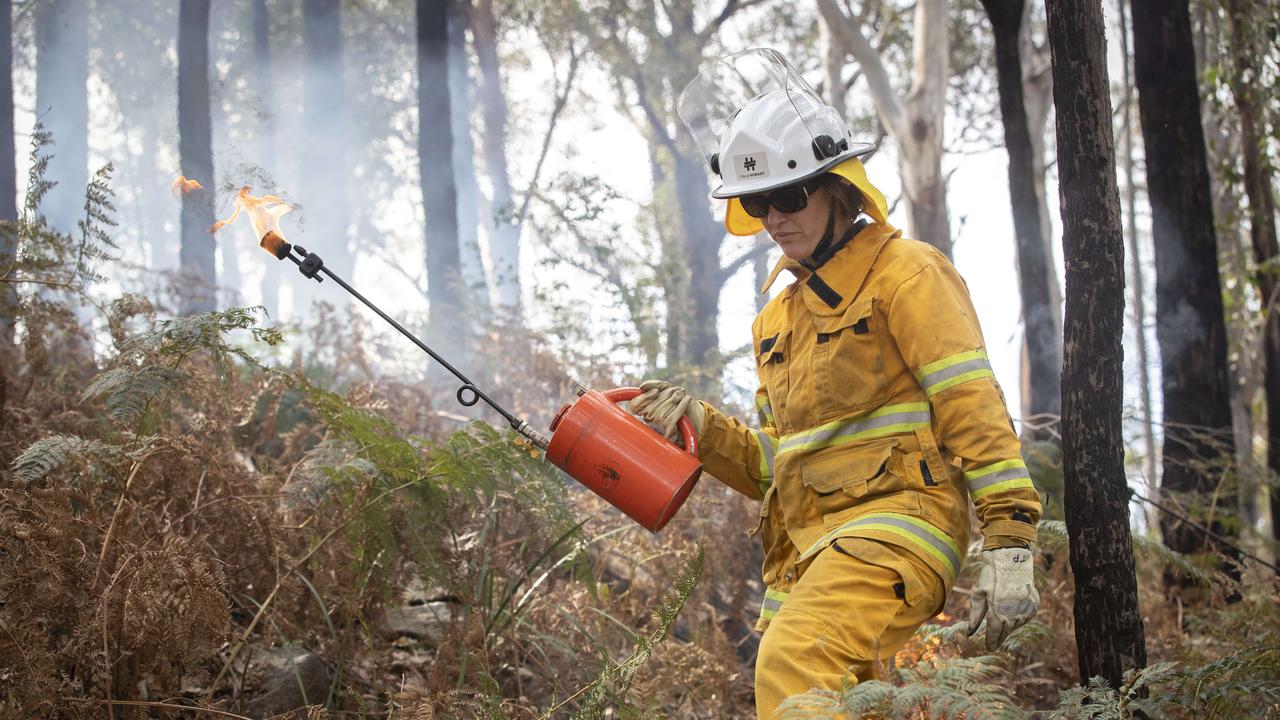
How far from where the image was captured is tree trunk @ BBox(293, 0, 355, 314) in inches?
554

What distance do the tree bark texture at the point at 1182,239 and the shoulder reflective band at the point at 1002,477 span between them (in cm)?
445

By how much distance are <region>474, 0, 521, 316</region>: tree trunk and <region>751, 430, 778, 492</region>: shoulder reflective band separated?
575 inches

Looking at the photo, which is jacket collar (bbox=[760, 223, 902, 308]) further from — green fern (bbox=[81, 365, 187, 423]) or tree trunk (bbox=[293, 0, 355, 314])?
tree trunk (bbox=[293, 0, 355, 314])

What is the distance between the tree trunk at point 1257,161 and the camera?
827 cm

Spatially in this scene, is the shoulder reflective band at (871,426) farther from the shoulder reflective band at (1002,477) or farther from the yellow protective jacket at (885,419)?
the shoulder reflective band at (1002,477)

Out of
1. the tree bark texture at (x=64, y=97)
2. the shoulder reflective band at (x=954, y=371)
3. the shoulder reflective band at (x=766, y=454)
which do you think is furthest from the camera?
the tree bark texture at (x=64, y=97)

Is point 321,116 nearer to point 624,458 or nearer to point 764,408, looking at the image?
point 764,408

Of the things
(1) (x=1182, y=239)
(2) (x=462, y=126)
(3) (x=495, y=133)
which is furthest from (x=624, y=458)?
(3) (x=495, y=133)

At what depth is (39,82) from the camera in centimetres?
919

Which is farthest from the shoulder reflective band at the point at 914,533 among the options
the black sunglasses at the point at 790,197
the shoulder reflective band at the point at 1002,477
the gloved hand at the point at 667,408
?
the black sunglasses at the point at 790,197

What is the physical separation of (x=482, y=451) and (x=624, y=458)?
93 cm

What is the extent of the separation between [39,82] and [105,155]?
247 cm

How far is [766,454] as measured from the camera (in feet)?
11.2

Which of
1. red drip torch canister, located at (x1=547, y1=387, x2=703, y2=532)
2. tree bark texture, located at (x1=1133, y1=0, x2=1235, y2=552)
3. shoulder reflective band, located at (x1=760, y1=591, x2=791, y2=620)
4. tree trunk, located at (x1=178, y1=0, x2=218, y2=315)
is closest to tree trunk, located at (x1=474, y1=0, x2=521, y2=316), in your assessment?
tree trunk, located at (x1=178, y1=0, x2=218, y2=315)
